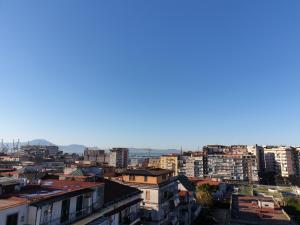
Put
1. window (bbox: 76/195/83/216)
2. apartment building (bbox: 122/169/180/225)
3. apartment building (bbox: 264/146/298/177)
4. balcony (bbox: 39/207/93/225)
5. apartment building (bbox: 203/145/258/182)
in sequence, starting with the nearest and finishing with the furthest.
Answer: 1. balcony (bbox: 39/207/93/225)
2. window (bbox: 76/195/83/216)
3. apartment building (bbox: 122/169/180/225)
4. apartment building (bbox: 203/145/258/182)
5. apartment building (bbox: 264/146/298/177)

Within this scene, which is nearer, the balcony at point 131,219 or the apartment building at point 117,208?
the apartment building at point 117,208

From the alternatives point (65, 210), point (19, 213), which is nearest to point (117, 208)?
point (65, 210)

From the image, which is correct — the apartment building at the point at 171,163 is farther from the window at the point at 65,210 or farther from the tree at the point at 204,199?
the window at the point at 65,210

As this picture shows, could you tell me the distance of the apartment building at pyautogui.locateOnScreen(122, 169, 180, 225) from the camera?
44344mm

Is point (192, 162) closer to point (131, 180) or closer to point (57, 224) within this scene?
point (131, 180)

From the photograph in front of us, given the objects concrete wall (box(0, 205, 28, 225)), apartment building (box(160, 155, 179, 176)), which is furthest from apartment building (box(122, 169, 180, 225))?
A: apartment building (box(160, 155, 179, 176))

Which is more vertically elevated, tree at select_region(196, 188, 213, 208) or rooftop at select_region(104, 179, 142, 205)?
rooftop at select_region(104, 179, 142, 205)

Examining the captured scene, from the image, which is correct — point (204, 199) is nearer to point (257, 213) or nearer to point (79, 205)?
point (257, 213)

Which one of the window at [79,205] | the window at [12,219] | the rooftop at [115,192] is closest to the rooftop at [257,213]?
the rooftop at [115,192]

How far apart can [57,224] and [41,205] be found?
2.73m

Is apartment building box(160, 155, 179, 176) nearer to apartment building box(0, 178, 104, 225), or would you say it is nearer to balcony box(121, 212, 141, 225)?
balcony box(121, 212, 141, 225)

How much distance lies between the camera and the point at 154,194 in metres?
45.1

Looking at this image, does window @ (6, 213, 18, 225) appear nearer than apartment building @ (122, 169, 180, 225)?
Yes

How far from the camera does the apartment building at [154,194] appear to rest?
145 ft
